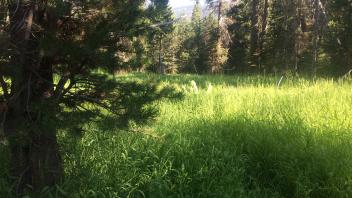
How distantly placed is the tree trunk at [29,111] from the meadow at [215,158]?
0.58 ft

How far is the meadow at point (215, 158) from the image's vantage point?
3631 millimetres

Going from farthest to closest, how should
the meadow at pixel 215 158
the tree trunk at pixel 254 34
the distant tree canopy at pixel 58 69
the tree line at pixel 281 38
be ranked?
the tree trunk at pixel 254 34, the tree line at pixel 281 38, the meadow at pixel 215 158, the distant tree canopy at pixel 58 69

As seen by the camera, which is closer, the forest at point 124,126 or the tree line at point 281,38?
the forest at point 124,126

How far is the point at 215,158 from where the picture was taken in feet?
13.8

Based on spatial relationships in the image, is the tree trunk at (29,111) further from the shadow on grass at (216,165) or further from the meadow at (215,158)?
the shadow on grass at (216,165)

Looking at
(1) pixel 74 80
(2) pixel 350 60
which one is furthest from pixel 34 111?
(2) pixel 350 60

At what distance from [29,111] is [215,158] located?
2.15 meters

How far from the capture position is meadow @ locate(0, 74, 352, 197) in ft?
11.9

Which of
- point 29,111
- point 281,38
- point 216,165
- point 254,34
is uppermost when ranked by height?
point 254,34

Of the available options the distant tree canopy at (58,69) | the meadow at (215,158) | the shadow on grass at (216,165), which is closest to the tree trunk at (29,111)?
the distant tree canopy at (58,69)

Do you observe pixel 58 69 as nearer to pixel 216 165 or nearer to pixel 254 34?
pixel 216 165

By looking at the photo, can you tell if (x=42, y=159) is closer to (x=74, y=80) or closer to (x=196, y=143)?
(x=74, y=80)

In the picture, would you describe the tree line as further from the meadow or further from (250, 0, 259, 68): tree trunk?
the meadow

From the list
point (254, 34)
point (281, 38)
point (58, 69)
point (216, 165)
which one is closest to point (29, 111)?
point (58, 69)
